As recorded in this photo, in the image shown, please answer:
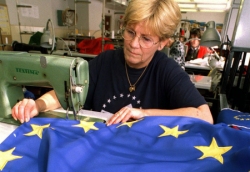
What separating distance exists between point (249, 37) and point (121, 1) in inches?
227

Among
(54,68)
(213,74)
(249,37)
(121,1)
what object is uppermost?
(121,1)

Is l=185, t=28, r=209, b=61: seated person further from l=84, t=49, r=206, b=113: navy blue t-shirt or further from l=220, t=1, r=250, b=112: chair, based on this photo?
l=84, t=49, r=206, b=113: navy blue t-shirt

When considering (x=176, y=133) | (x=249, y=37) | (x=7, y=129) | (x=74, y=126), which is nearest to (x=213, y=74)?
(x=249, y=37)

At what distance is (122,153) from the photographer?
60cm

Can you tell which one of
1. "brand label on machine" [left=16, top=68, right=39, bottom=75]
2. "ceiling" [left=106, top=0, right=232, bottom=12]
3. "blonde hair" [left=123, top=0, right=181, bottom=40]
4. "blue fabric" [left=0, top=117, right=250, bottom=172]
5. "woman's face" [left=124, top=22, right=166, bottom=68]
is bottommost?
"blue fabric" [left=0, top=117, right=250, bottom=172]

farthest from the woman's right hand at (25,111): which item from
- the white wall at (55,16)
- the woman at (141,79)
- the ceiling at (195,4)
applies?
the ceiling at (195,4)

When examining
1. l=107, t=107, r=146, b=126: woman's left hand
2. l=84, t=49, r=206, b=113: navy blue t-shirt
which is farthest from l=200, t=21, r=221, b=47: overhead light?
l=107, t=107, r=146, b=126: woman's left hand

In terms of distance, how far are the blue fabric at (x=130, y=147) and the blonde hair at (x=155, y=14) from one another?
0.46m

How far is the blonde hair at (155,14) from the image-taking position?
0.93 m

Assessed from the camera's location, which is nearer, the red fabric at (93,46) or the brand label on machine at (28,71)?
the brand label on machine at (28,71)

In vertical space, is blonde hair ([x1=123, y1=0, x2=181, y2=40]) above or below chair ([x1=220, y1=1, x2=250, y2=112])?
above

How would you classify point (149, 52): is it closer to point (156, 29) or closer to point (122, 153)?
point (156, 29)

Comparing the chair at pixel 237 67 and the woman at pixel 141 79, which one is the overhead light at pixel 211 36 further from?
the woman at pixel 141 79

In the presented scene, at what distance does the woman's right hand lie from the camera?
81 cm
